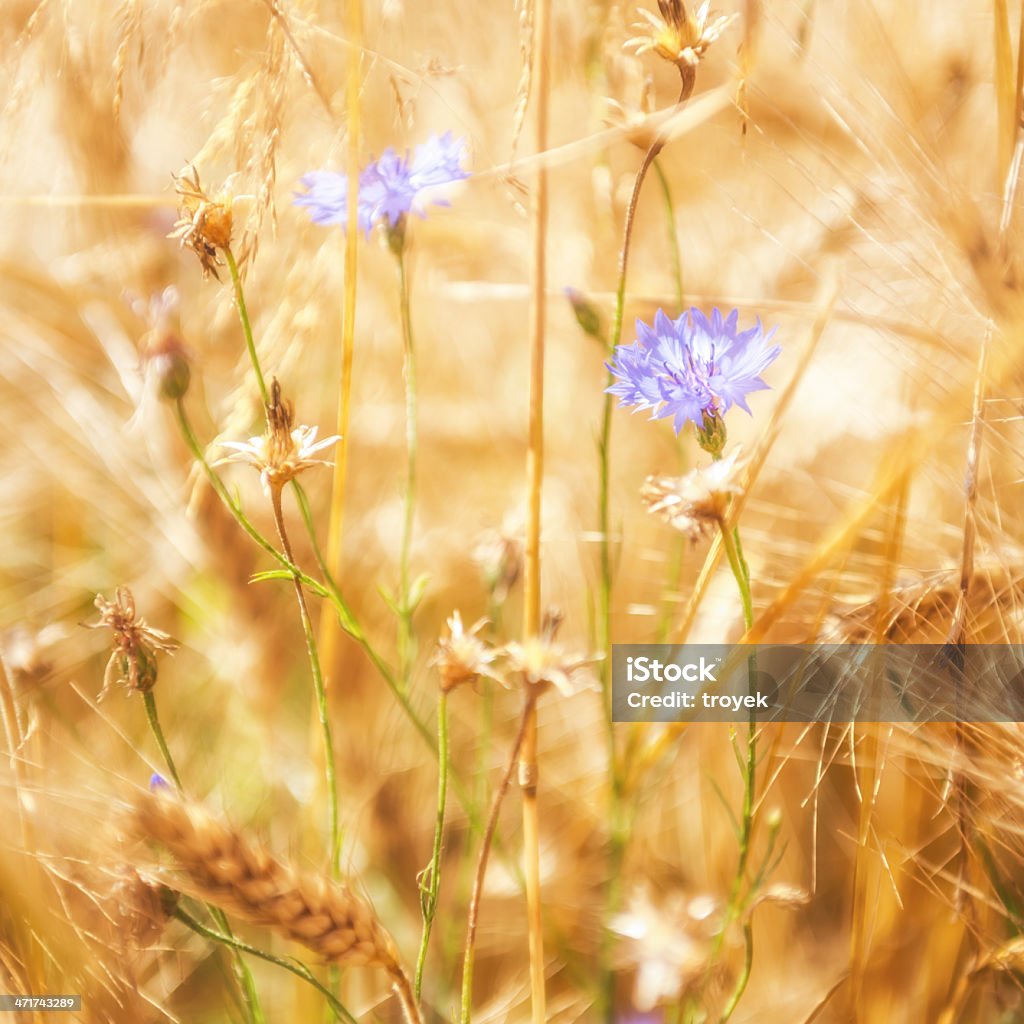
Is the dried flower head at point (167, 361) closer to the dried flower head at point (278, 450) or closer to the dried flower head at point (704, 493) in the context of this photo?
the dried flower head at point (278, 450)

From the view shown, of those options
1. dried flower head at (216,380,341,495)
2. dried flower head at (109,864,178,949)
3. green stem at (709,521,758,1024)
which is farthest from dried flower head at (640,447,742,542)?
dried flower head at (109,864,178,949)

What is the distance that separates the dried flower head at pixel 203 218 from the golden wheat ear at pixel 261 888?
0.24m

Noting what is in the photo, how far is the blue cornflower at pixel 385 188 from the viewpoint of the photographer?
493 millimetres

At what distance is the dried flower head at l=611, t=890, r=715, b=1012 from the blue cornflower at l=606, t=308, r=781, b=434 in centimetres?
27

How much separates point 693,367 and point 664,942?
30 cm

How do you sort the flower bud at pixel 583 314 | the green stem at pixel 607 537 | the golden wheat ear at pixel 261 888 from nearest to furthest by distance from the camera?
1. the golden wheat ear at pixel 261 888
2. the green stem at pixel 607 537
3. the flower bud at pixel 583 314

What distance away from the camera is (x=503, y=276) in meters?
0.73

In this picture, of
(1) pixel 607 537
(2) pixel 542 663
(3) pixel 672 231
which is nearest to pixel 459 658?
(2) pixel 542 663

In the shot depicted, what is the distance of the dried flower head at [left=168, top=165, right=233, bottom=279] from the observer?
0.40m

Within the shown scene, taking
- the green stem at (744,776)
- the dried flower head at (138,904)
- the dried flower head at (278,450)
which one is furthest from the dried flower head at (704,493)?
the dried flower head at (138,904)

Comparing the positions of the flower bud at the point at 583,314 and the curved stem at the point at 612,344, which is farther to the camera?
the flower bud at the point at 583,314

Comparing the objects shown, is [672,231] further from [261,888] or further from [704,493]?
[261,888]

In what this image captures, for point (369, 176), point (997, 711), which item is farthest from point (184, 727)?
point (997, 711)

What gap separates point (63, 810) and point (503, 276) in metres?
0.52
